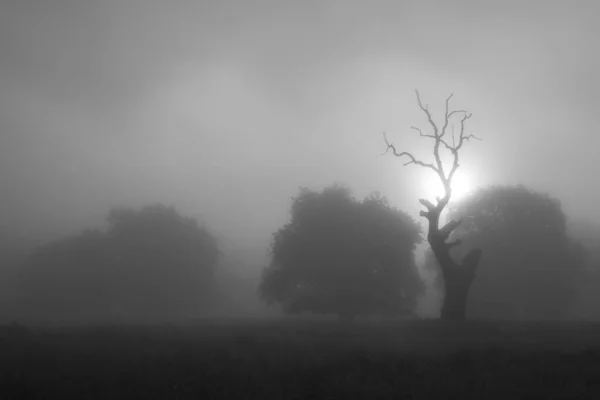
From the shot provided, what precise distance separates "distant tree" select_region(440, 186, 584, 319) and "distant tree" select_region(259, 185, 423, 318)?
780 centimetres

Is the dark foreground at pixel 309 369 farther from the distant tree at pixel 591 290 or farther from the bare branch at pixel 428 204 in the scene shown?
the distant tree at pixel 591 290

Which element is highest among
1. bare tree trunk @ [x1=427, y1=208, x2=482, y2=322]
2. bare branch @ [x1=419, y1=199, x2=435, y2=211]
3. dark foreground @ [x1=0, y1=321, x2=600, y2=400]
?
bare branch @ [x1=419, y1=199, x2=435, y2=211]

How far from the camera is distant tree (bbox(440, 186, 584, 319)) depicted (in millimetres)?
44531

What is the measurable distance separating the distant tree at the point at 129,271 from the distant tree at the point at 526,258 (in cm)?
4096

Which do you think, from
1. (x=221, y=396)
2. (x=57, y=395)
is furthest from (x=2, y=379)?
(x=221, y=396)

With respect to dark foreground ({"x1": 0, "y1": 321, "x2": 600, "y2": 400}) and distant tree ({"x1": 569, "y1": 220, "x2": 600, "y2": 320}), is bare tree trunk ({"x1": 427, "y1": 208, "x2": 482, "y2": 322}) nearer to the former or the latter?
dark foreground ({"x1": 0, "y1": 321, "x2": 600, "y2": 400})

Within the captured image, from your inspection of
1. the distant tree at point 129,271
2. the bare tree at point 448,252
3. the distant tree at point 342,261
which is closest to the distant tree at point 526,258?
the distant tree at point 342,261

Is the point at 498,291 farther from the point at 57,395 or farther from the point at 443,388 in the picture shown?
the point at 57,395

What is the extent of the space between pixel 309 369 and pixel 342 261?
30350mm

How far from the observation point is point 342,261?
4091cm

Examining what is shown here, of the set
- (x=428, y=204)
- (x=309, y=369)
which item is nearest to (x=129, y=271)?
(x=428, y=204)

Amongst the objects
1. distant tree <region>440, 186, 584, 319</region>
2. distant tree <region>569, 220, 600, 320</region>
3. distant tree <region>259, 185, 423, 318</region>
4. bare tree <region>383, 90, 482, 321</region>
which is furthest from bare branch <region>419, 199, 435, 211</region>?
distant tree <region>569, 220, 600, 320</region>

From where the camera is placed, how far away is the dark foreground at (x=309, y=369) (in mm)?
8953

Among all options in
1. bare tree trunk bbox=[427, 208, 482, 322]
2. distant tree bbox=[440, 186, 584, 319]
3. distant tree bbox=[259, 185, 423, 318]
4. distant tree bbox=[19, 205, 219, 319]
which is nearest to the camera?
bare tree trunk bbox=[427, 208, 482, 322]
